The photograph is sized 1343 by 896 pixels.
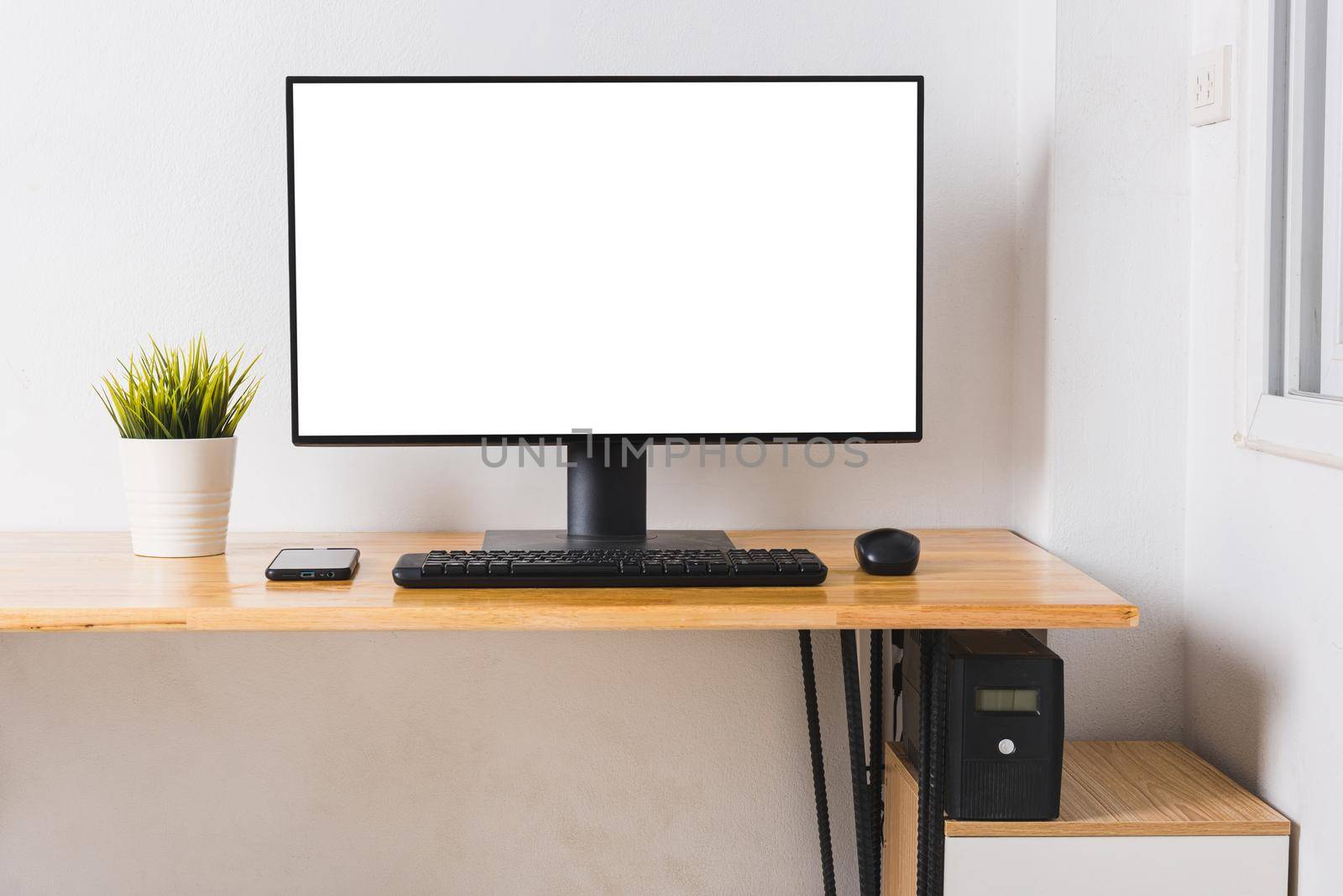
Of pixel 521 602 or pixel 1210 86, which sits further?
pixel 1210 86

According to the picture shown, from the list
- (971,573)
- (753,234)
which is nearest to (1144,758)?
(971,573)

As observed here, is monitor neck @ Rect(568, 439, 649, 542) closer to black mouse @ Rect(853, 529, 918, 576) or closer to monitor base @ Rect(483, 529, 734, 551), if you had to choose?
monitor base @ Rect(483, 529, 734, 551)

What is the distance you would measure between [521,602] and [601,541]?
256mm

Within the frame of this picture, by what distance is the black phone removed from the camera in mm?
1154

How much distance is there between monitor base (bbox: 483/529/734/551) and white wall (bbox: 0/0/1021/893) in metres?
0.18

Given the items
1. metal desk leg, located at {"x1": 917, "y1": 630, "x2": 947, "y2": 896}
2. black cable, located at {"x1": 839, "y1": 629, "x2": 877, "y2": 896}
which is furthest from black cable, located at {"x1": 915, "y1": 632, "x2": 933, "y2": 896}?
black cable, located at {"x1": 839, "y1": 629, "x2": 877, "y2": 896}

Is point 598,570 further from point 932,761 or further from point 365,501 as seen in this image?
point 365,501

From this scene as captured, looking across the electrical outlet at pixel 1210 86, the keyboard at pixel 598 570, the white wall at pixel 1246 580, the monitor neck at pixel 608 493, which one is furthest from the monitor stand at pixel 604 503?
the electrical outlet at pixel 1210 86

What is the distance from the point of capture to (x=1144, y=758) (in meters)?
1.35

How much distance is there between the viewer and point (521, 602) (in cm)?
106

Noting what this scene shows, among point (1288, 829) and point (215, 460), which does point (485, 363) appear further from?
point (1288, 829)

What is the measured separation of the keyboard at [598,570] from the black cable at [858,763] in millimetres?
227

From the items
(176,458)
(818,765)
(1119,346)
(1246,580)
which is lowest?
(818,765)

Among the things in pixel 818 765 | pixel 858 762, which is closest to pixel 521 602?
pixel 858 762
